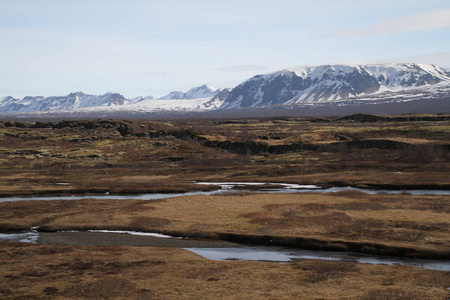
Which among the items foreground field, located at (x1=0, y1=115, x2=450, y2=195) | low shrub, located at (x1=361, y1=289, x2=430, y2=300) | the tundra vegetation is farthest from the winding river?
foreground field, located at (x1=0, y1=115, x2=450, y2=195)

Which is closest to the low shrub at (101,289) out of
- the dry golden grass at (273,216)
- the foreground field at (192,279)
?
the foreground field at (192,279)

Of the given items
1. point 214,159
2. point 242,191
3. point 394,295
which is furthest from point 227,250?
point 214,159

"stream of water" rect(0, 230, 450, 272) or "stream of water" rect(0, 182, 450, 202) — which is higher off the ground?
"stream of water" rect(0, 230, 450, 272)

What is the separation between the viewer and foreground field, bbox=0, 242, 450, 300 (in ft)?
95.6

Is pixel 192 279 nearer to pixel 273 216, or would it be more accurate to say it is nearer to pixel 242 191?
pixel 273 216

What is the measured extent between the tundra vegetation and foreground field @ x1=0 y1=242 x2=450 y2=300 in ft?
0.28

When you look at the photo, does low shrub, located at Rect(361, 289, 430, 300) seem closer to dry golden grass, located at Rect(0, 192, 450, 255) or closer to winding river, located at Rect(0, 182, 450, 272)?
winding river, located at Rect(0, 182, 450, 272)

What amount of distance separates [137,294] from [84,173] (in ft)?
258

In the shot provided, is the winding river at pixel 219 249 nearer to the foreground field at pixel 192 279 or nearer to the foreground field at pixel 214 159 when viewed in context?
the foreground field at pixel 192 279

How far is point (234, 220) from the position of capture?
169 ft

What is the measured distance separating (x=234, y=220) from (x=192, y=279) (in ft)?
63.0

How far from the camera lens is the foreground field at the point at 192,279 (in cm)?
2912

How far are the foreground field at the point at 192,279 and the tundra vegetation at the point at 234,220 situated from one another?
0.28 ft

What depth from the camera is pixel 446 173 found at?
83312 mm
